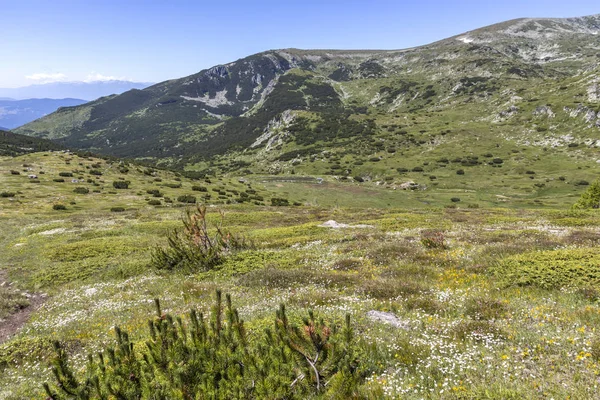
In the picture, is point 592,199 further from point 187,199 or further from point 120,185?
point 120,185

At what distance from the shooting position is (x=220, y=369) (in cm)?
520

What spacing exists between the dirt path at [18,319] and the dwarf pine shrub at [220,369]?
39.3ft

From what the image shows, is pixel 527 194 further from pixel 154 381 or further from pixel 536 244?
pixel 154 381

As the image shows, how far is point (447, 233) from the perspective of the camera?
79.8 feet

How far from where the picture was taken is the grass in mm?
6320

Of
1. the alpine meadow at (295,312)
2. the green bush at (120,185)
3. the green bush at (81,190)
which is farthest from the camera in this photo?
the green bush at (120,185)

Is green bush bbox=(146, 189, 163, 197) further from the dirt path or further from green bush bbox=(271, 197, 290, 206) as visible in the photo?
the dirt path

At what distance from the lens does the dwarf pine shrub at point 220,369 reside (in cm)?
475

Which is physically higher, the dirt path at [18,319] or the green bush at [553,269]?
the green bush at [553,269]

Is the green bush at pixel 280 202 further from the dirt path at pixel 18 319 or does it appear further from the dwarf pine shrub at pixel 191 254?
the dirt path at pixel 18 319

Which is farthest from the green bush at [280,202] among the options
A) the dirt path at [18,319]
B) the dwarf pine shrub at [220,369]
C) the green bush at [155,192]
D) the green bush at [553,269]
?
the dwarf pine shrub at [220,369]

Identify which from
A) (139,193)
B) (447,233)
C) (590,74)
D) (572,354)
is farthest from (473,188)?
(590,74)

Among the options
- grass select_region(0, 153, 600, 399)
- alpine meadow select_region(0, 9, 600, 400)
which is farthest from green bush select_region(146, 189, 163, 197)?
grass select_region(0, 153, 600, 399)

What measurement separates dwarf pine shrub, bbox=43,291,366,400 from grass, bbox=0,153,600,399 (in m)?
1.43
